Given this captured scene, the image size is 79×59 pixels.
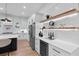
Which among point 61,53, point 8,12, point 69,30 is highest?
point 8,12

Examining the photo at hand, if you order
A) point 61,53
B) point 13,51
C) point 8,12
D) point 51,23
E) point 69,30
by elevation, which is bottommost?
point 13,51

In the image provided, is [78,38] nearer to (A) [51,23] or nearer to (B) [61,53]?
(B) [61,53]

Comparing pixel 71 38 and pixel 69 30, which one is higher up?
pixel 69 30

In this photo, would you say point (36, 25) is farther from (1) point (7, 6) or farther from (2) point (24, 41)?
(2) point (24, 41)

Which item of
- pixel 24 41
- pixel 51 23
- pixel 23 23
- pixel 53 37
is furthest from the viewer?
pixel 24 41

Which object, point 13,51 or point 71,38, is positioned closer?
point 71,38

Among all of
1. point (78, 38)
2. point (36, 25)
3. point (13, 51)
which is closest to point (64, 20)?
point (78, 38)

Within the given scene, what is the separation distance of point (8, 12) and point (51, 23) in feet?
6.97

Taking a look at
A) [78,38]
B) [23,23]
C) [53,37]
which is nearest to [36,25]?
[23,23]

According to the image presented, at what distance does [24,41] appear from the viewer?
20.6 feet

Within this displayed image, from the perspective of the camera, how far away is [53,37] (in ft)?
11.1

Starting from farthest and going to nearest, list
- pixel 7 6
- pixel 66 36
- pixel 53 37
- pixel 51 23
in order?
pixel 7 6
pixel 51 23
pixel 53 37
pixel 66 36

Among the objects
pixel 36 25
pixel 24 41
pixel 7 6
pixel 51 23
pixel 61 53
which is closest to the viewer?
pixel 61 53

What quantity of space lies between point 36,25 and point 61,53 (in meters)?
2.66
